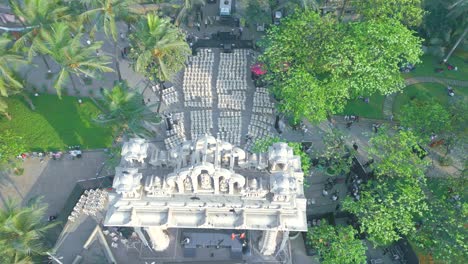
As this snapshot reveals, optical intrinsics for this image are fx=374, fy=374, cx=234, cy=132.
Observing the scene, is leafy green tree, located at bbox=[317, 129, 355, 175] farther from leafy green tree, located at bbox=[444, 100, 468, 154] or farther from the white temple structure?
leafy green tree, located at bbox=[444, 100, 468, 154]

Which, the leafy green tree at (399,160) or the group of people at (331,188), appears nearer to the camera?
the leafy green tree at (399,160)

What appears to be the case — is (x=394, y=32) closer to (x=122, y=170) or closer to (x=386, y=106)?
(x=386, y=106)

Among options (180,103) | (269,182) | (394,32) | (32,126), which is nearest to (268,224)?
(269,182)

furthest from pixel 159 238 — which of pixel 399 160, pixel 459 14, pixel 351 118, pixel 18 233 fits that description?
pixel 459 14

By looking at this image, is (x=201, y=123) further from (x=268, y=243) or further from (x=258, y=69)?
(x=268, y=243)

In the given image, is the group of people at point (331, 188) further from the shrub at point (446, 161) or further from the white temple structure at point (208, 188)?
the shrub at point (446, 161)

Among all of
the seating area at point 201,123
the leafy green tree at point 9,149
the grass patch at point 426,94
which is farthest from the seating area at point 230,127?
the leafy green tree at point 9,149
